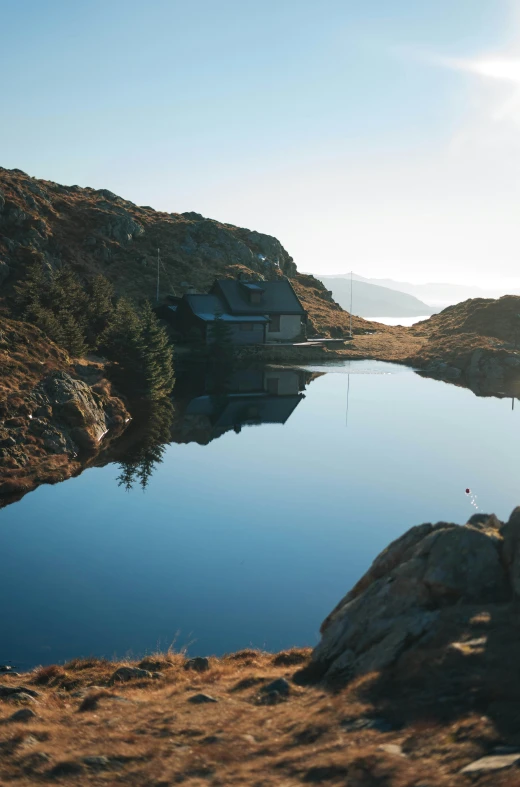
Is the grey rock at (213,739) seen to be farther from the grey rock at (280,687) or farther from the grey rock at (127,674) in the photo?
the grey rock at (127,674)

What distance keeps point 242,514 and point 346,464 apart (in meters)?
11.4

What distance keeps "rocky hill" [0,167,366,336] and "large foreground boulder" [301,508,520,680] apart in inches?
3213

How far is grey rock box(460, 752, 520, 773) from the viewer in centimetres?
907

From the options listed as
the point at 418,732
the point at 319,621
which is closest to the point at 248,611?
the point at 319,621

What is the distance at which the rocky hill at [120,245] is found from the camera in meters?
105

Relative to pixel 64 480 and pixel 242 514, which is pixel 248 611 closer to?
pixel 242 514

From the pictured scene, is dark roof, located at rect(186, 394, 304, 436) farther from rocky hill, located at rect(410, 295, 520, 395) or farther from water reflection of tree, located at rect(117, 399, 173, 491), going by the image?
rocky hill, located at rect(410, 295, 520, 395)

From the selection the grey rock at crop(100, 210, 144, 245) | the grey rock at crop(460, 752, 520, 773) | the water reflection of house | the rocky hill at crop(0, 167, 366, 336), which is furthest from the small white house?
the grey rock at crop(460, 752, 520, 773)

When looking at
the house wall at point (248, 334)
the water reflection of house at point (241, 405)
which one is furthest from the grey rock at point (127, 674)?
the house wall at point (248, 334)

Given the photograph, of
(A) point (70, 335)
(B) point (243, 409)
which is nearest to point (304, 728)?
(A) point (70, 335)

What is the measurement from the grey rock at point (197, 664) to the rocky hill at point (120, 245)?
78189 millimetres

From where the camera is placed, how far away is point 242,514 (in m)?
32.4

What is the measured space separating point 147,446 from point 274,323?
55.7m

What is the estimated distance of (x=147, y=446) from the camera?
4472 cm
